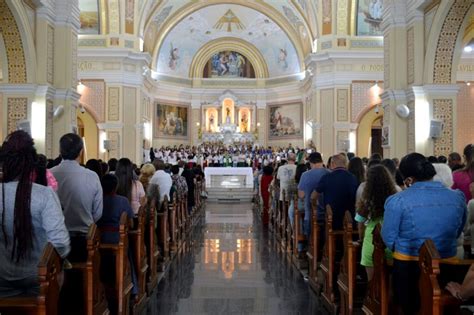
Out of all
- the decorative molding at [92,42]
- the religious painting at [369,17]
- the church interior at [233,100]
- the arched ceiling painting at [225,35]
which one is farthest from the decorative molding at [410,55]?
the arched ceiling painting at [225,35]

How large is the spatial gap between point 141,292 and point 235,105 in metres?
25.5

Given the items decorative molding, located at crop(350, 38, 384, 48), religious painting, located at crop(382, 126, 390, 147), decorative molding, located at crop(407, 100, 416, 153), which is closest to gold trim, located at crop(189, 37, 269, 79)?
decorative molding, located at crop(350, 38, 384, 48)

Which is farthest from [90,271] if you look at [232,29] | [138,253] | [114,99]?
[232,29]

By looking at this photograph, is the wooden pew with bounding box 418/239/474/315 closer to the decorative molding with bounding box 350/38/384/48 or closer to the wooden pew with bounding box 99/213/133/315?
the wooden pew with bounding box 99/213/133/315

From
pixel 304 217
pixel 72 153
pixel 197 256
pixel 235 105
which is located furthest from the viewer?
pixel 235 105

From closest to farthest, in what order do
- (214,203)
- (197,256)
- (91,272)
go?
(91,272) < (197,256) < (214,203)

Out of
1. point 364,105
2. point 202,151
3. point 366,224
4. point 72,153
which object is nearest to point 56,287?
point 72,153

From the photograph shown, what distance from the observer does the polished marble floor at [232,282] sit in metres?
6.30

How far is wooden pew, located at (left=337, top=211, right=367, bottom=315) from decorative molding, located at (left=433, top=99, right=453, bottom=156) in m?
6.85

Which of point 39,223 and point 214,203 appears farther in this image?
point 214,203

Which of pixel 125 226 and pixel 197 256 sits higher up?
pixel 125 226

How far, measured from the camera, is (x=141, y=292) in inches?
251

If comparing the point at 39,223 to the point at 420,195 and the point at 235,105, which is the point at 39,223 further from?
the point at 235,105

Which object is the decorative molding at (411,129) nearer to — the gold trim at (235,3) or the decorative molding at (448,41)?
the decorative molding at (448,41)
